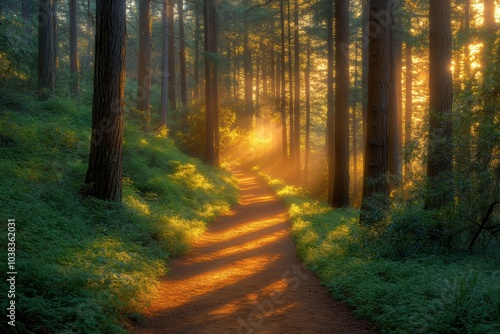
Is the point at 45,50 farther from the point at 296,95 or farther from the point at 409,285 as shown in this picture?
the point at 296,95

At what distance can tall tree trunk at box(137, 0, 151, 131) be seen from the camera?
54.2ft

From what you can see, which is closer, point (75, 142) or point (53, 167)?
point (53, 167)

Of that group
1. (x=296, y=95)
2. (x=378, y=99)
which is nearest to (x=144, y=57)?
(x=296, y=95)

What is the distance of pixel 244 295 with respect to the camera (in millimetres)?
6328

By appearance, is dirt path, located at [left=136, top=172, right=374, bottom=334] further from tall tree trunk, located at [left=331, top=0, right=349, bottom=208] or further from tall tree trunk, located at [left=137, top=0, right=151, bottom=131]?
tall tree trunk, located at [left=137, top=0, right=151, bottom=131]

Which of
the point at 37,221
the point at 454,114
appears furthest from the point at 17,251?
the point at 454,114

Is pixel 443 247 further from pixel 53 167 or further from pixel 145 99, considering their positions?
pixel 145 99

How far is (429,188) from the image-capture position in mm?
7449

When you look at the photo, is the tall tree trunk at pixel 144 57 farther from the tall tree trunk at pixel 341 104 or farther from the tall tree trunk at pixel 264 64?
the tall tree trunk at pixel 264 64

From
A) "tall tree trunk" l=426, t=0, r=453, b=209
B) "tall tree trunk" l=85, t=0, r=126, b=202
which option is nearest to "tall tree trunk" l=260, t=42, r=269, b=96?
"tall tree trunk" l=426, t=0, r=453, b=209

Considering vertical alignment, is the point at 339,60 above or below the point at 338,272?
above

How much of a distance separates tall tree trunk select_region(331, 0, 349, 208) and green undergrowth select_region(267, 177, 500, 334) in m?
4.33

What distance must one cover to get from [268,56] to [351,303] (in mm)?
33099

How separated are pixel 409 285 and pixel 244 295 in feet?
8.92
